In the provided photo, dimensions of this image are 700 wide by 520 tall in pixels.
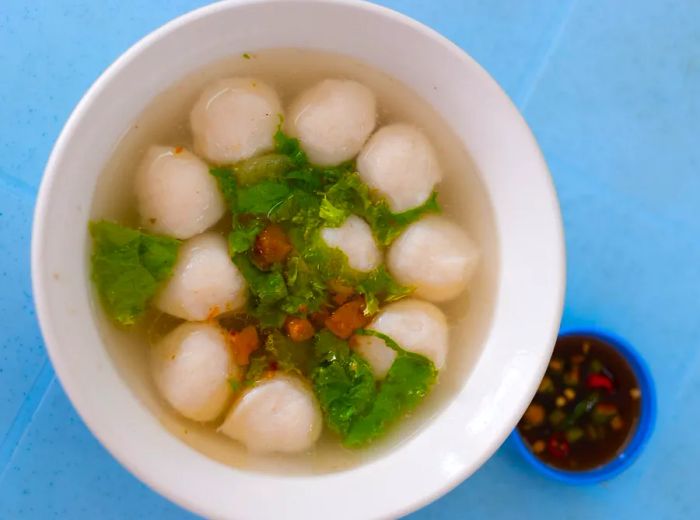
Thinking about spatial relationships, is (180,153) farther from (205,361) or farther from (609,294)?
(609,294)

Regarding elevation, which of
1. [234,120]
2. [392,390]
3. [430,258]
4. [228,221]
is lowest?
[392,390]

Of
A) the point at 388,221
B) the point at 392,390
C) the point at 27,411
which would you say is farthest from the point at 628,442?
the point at 27,411

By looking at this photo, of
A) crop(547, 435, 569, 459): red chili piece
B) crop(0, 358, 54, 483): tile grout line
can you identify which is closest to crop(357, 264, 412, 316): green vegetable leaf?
crop(547, 435, 569, 459): red chili piece

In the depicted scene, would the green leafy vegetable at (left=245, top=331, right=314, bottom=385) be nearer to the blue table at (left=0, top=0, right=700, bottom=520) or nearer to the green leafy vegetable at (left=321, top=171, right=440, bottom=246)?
the green leafy vegetable at (left=321, top=171, right=440, bottom=246)

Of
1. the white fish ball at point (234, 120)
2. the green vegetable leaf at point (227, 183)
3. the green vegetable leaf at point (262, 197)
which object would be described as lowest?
the green vegetable leaf at point (262, 197)

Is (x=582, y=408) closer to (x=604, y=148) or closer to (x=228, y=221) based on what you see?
(x=604, y=148)

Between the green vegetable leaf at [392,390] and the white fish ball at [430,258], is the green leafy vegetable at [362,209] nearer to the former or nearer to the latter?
the white fish ball at [430,258]

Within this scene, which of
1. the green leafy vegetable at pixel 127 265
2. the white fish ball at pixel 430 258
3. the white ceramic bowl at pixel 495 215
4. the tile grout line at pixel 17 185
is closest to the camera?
the white ceramic bowl at pixel 495 215

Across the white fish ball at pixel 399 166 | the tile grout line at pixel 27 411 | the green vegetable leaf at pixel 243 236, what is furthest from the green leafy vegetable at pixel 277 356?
the tile grout line at pixel 27 411
